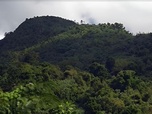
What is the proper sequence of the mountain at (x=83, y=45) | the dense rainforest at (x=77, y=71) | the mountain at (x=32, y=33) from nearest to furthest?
the dense rainforest at (x=77, y=71)
the mountain at (x=83, y=45)
the mountain at (x=32, y=33)

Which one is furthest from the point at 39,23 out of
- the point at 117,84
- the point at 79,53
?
the point at 117,84

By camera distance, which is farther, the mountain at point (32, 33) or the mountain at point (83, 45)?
the mountain at point (32, 33)

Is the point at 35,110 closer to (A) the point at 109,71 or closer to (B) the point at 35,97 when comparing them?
(B) the point at 35,97

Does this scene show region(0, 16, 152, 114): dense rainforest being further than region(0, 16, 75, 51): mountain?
No

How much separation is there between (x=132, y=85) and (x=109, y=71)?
21651 mm

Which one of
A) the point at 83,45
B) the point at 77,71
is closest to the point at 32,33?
the point at 83,45

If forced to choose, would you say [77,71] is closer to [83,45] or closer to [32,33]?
[83,45]

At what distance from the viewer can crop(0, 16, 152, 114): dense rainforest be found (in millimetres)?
36531

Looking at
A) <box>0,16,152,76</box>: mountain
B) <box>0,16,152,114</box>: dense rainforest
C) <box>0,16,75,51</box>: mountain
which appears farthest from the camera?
<box>0,16,75,51</box>: mountain

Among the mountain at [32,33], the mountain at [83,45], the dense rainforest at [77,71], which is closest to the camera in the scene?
the dense rainforest at [77,71]

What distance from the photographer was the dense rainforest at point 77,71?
36531 mm

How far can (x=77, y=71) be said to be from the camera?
305ft

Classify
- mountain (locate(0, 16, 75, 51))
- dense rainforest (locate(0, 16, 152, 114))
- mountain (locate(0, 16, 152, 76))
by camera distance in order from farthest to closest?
mountain (locate(0, 16, 75, 51))
mountain (locate(0, 16, 152, 76))
dense rainforest (locate(0, 16, 152, 114))

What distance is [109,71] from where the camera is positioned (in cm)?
10669
